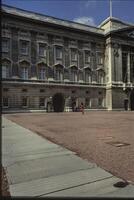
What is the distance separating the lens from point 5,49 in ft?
155

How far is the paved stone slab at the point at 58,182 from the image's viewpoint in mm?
5530

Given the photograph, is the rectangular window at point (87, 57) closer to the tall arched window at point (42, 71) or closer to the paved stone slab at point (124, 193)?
the tall arched window at point (42, 71)

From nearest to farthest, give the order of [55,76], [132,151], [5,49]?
[132,151], [5,49], [55,76]

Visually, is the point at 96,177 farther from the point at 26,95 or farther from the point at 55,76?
the point at 55,76

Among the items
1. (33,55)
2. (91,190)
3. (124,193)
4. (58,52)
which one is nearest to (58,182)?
(91,190)

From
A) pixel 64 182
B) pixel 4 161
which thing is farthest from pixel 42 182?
pixel 4 161

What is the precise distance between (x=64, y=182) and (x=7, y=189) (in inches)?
51.2

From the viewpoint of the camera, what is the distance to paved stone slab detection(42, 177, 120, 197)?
5.27 meters

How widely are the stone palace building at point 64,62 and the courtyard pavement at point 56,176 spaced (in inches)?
1516

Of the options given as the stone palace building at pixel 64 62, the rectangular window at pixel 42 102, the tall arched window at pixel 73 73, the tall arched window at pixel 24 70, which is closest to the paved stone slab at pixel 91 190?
the stone palace building at pixel 64 62

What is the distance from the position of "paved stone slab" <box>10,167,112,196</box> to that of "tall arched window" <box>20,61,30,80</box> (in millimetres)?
43143

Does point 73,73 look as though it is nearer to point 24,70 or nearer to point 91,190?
point 24,70

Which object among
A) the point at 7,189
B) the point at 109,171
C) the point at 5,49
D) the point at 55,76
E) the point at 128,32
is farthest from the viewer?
→ the point at 128,32

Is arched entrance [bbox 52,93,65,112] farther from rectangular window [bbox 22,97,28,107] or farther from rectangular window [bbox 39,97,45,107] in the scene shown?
rectangular window [bbox 22,97,28,107]
